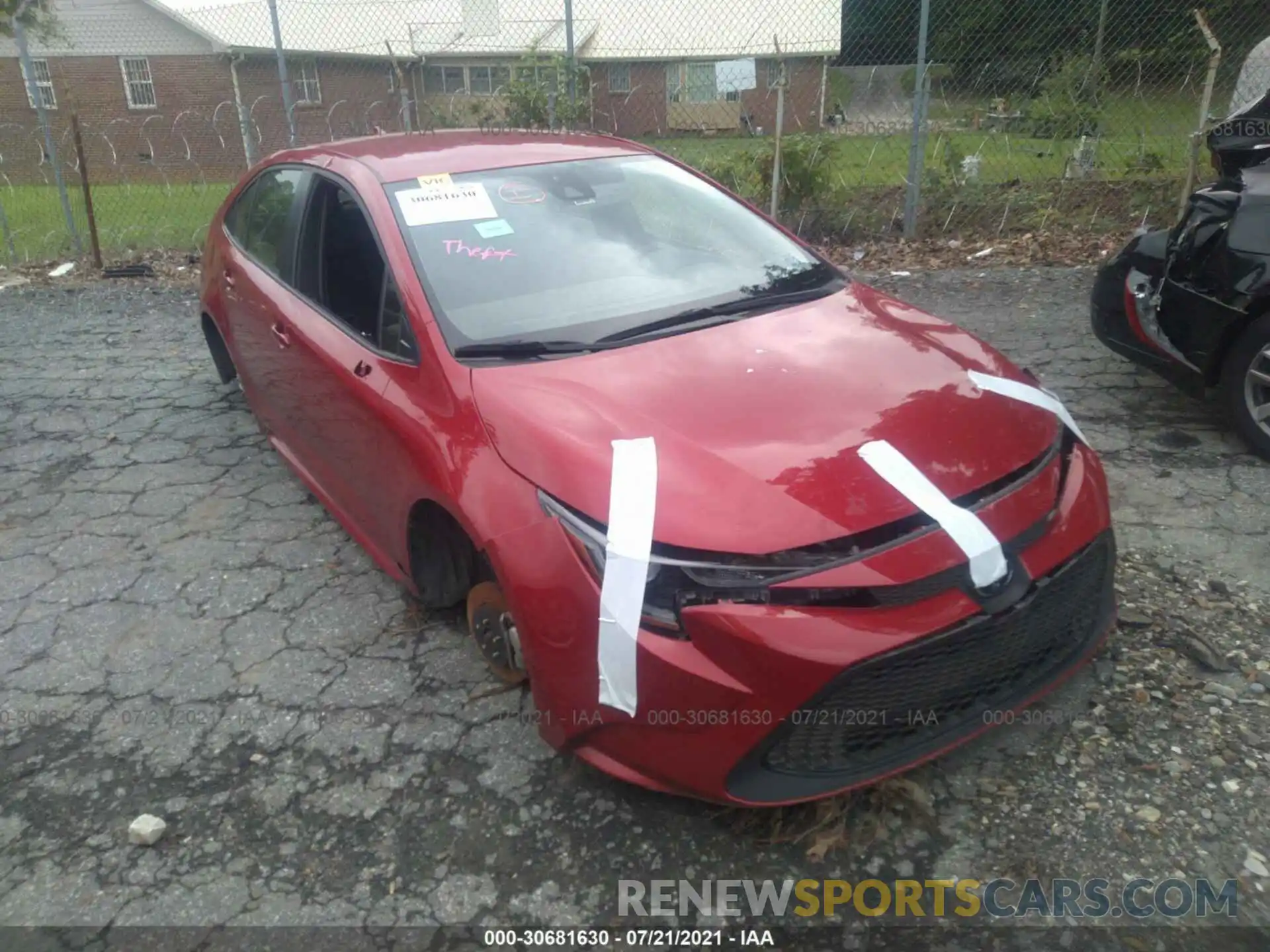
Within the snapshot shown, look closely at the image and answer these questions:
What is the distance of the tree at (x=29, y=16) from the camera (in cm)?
824

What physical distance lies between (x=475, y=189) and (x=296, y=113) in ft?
20.9

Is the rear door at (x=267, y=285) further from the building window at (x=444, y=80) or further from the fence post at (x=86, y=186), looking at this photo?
the building window at (x=444, y=80)

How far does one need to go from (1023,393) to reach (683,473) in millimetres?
1087

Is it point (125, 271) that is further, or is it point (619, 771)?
point (125, 271)

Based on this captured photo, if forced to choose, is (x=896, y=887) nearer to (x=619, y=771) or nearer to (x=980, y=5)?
(x=619, y=771)

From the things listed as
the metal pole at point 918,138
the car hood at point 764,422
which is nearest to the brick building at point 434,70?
the metal pole at point 918,138

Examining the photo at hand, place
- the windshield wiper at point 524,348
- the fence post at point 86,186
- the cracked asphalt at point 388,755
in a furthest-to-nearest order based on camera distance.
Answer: the fence post at point 86,186, the windshield wiper at point 524,348, the cracked asphalt at point 388,755

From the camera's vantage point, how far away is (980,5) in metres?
8.91

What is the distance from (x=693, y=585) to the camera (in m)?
1.96

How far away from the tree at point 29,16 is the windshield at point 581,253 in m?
7.54

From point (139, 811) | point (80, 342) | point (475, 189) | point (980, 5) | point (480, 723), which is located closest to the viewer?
point (139, 811)

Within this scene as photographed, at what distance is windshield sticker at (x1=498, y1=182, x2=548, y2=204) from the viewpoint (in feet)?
10.3

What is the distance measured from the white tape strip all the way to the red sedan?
1 cm

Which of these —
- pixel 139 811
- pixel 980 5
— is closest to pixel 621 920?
pixel 139 811
